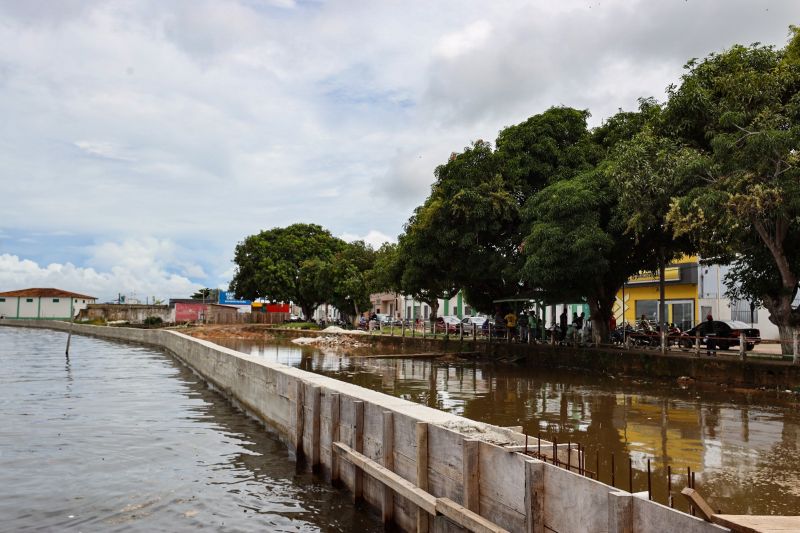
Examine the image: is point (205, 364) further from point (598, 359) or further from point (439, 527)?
point (439, 527)

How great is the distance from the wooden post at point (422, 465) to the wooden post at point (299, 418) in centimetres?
483

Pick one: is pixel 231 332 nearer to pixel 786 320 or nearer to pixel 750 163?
pixel 786 320

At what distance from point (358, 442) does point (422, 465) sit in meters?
2.09

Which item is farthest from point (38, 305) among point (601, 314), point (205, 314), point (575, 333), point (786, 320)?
point (786, 320)

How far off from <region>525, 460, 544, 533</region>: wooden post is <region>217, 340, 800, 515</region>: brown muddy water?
96 cm

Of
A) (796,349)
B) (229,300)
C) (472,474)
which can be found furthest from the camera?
(229,300)

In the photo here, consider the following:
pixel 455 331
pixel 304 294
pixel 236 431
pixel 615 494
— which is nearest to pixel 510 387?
pixel 236 431

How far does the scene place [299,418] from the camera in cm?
1198

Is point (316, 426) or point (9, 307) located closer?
point (316, 426)

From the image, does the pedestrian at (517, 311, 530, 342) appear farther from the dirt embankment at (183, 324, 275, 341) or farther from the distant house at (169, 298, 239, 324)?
the distant house at (169, 298, 239, 324)

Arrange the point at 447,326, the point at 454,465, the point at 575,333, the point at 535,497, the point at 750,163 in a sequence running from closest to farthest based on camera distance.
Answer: the point at 535,497 → the point at 454,465 → the point at 750,163 → the point at 575,333 → the point at 447,326

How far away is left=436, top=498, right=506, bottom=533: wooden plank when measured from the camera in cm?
592

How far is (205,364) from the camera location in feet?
85.1

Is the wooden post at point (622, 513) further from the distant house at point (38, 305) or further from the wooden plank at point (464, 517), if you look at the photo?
the distant house at point (38, 305)
